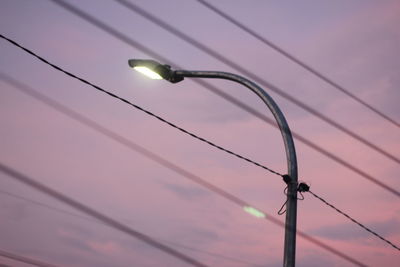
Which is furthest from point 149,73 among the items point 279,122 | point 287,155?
point 287,155

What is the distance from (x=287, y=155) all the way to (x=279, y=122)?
1.88 feet

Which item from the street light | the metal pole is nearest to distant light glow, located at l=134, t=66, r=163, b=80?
the street light

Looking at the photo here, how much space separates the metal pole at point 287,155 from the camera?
6.16 m

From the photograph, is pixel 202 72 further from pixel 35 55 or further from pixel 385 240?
pixel 385 240

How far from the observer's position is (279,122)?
684 centimetres

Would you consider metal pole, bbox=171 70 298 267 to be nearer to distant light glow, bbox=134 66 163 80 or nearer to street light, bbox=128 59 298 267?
street light, bbox=128 59 298 267

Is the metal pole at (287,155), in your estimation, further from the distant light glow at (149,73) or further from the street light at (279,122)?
the distant light glow at (149,73)

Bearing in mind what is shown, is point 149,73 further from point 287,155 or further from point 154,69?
point 287,155

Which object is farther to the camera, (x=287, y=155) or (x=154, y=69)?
(x=154, y=69)

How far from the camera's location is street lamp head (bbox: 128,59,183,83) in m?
7.23

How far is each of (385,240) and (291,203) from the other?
4.72 meters

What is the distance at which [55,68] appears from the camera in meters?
6.31

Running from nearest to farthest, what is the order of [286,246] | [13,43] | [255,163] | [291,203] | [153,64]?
[13,43]
[286,246]
[291,203]
[153,64]
[255,163]

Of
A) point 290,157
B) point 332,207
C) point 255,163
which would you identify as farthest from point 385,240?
point 290,157
